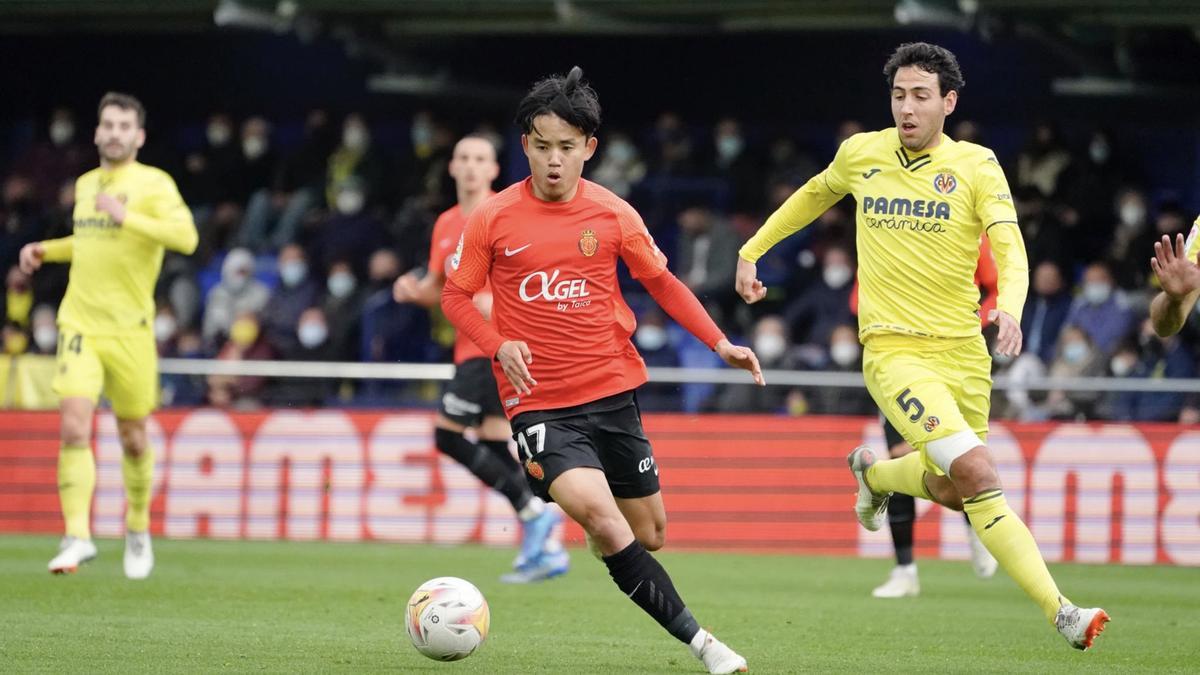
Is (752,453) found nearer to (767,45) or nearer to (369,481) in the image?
(369,481)

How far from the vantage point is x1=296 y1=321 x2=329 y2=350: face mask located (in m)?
17.8

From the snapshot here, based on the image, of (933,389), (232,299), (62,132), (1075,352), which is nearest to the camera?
(933,389)

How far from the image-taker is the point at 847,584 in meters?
11.8

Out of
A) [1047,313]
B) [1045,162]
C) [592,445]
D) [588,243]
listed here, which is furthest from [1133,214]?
[592,445]

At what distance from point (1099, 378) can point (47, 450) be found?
8681 mm

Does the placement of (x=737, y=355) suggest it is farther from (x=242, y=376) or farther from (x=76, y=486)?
(x=242, y=376)

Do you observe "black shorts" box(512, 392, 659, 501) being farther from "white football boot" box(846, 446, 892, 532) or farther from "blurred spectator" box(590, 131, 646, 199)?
"blurred spectator" box(590, 131, 646, 199)

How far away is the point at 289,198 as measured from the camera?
65.9ft

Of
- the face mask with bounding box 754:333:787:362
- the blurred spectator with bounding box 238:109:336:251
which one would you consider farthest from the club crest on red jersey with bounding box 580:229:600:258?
the blurred spectator with bounding box 238:109:336:251

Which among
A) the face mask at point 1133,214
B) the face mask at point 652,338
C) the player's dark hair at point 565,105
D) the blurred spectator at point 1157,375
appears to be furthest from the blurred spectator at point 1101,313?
the player's dark hair at point 565,105

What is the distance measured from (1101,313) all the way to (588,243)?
9531 mm

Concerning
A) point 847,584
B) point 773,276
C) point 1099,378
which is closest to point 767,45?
point 773,276

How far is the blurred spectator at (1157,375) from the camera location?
570 inches

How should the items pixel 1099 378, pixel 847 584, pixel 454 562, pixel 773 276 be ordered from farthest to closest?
pixel 773 276, pixel 1099 378, pixel 454 562, pixel 847 584
